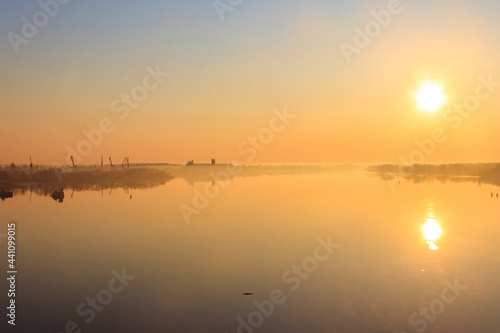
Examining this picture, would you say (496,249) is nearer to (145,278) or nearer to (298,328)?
(298,328)

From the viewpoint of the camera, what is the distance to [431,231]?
2728 centimetres

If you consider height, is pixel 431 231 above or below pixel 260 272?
above

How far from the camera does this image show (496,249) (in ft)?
71.7

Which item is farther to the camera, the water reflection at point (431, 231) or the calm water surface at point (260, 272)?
the water reflection at point (431, 231)

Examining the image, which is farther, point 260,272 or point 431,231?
point 431,231

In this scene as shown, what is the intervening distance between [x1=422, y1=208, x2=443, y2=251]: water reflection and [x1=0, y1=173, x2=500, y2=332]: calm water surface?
67 mm

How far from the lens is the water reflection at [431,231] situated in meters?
23.4

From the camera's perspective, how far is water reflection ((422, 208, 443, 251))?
23.4m

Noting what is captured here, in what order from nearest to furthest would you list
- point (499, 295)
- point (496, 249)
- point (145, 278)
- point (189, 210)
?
point (499, 295) < point (145, 278) < point (496, 249) < point (189, 210)

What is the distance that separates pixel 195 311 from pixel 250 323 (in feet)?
6.83

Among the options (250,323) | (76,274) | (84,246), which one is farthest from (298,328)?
(84,246)

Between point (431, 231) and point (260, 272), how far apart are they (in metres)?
15.8

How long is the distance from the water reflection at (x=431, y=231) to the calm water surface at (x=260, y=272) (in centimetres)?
7

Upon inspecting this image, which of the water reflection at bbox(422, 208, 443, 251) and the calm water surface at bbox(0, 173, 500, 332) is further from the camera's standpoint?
the water reflection at bbox(422, 208, 443, 251)
